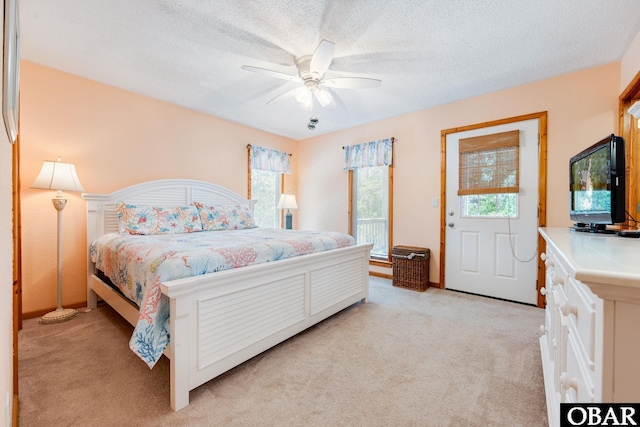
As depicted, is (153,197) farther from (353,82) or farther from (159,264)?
(353,82)

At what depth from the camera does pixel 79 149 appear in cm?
292

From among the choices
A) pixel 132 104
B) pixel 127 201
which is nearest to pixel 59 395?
pixel 127 201

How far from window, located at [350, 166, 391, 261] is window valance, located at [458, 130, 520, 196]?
106 cm

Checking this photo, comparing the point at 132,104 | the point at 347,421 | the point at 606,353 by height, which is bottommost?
the point at 347,421

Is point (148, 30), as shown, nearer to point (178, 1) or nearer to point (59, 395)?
point (178, 1)

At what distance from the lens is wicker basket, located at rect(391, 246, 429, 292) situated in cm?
355

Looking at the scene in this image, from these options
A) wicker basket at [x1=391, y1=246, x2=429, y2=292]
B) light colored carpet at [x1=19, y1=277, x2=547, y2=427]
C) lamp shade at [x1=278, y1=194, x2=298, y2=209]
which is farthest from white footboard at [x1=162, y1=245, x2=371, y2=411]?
lamp shade at [x1=278, y1=194, x2=298, y2=209]

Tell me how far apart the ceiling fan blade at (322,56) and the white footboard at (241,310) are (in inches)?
60.5

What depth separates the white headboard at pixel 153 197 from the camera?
292cm

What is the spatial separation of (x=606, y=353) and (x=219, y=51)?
9.65ft

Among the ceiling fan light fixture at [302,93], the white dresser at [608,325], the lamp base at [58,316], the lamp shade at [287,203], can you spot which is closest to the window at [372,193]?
the lamp shade at [287,203]

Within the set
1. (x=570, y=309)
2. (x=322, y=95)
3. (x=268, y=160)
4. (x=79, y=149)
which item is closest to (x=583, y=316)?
(x=570, y=309)

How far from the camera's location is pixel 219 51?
2414 mm

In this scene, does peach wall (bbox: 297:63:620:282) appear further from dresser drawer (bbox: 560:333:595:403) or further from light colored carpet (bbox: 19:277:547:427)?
dresser drawer (bbox: 560:333:595:403)
